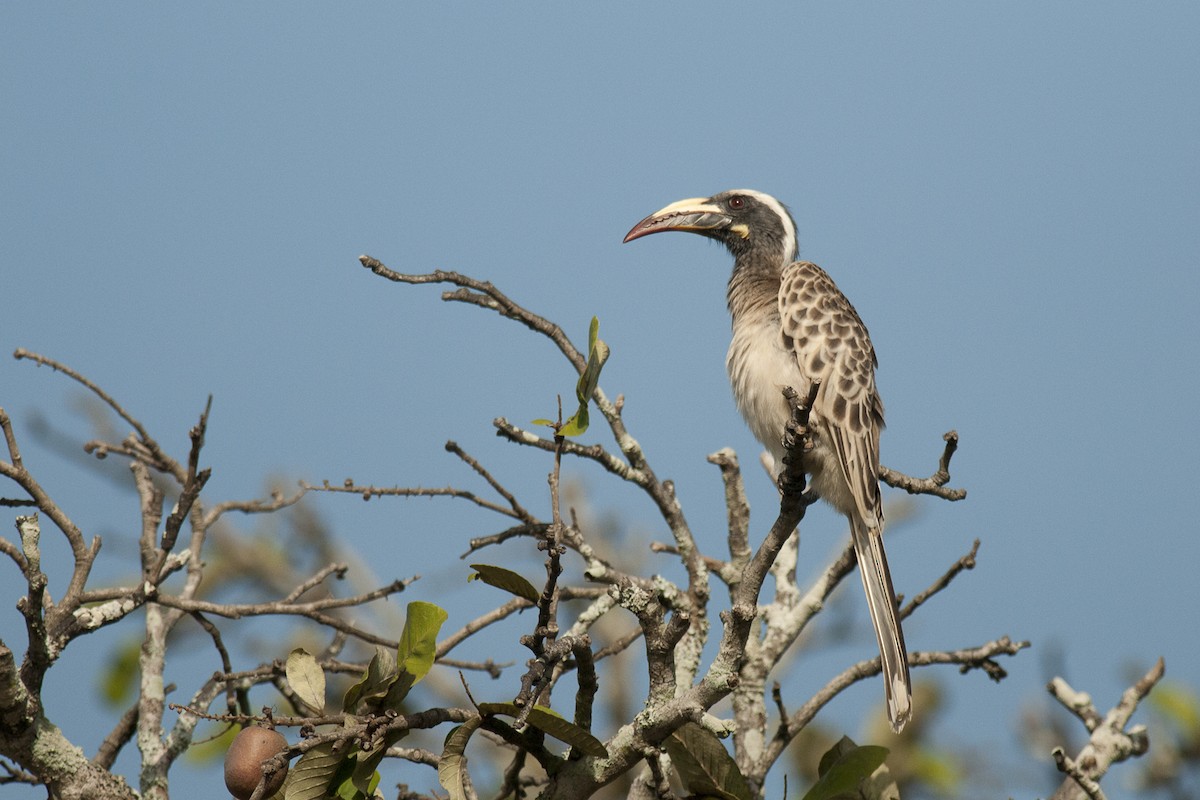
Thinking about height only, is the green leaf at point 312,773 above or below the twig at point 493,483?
below

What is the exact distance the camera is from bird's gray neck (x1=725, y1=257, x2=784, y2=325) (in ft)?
14.6

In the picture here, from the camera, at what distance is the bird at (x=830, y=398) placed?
355cm

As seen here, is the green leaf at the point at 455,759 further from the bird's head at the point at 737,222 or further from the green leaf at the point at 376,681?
the bird's head at the point at 737,222

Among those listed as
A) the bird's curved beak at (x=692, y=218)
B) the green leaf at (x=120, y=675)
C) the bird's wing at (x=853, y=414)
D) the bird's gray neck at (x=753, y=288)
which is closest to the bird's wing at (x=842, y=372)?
the bird's wing at (x=853, y=414)

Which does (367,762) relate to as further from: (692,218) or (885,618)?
(692,218)

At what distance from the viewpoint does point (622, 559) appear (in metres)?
5.28

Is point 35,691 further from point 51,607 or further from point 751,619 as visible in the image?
point 751,619

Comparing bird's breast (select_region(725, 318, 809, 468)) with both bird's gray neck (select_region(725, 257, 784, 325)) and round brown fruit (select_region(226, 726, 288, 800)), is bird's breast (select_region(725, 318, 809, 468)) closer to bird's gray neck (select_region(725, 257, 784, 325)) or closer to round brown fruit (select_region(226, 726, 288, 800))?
bird's gray neck (select_region(725, 257, 784, 325))

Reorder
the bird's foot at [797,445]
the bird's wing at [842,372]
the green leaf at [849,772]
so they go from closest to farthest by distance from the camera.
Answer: the green leaf at [849,772]
the bird's foot at [797,445]
the bird's wing at [842,372]

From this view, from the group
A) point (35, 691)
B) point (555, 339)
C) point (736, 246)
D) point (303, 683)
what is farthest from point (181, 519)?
point (736, 246)

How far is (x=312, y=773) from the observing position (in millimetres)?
2215

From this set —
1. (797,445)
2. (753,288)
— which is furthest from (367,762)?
(753,288)

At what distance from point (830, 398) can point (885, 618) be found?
0.80m

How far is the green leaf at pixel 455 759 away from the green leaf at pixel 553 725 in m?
0.05
